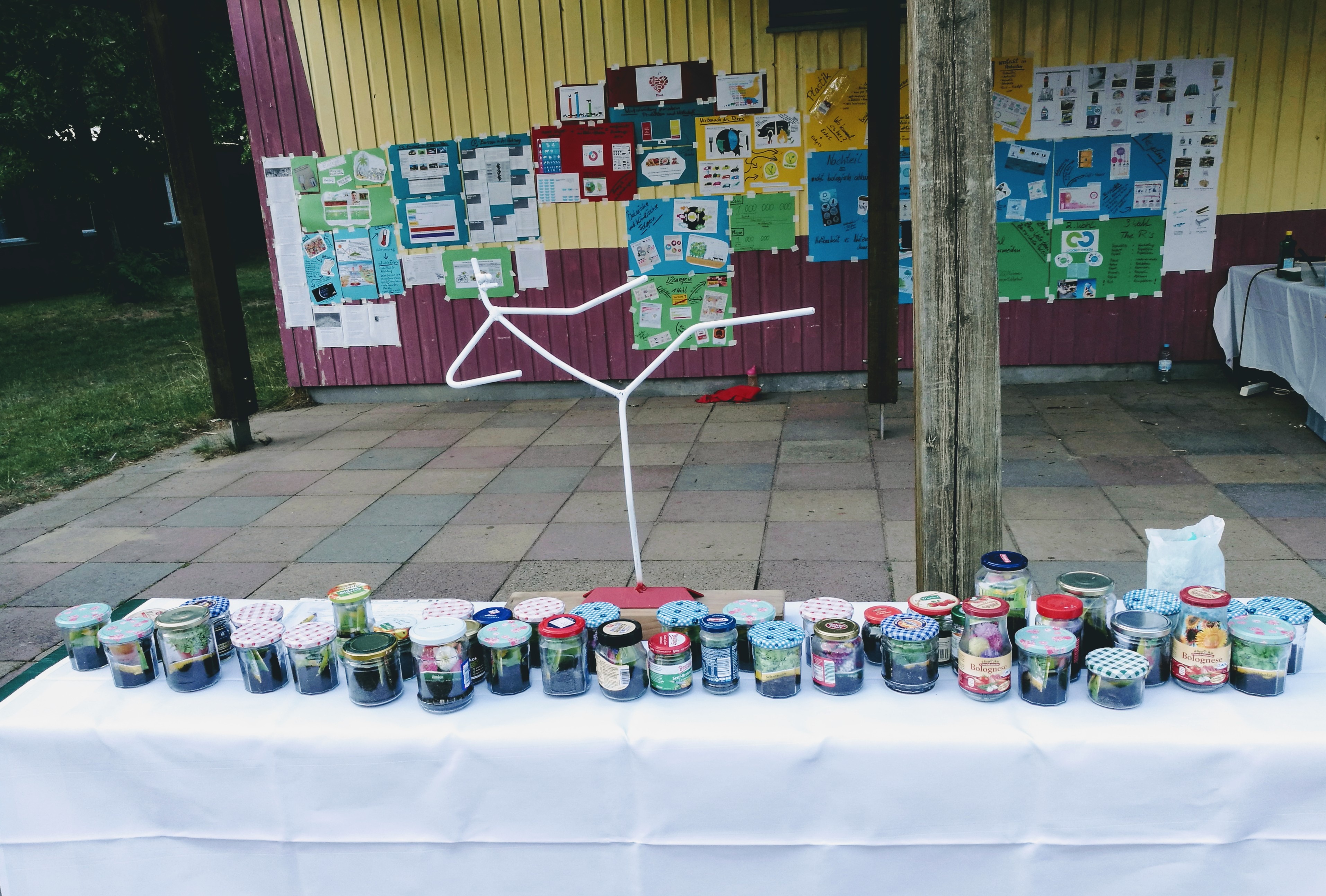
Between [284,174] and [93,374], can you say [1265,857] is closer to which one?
[284,174]

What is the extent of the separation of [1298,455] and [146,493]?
7.54 m

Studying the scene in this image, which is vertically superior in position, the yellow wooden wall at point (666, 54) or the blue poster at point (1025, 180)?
the yellow wooden wall at point (666, 54)

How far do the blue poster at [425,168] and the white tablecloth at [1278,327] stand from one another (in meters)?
6.44

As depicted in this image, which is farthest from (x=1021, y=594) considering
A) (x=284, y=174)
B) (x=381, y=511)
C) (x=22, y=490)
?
(x=284, y=174)

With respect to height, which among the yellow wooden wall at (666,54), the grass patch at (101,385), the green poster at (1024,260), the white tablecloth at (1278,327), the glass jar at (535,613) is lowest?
the grass patch at (101,385)

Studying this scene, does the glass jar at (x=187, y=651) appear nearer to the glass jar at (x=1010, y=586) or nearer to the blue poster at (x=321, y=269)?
the glass jar at (x=1010, y=586)

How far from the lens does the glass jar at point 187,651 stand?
2146 millimetres

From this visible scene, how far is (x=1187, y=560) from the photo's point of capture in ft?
7.81

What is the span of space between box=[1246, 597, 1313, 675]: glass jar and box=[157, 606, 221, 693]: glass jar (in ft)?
7.53

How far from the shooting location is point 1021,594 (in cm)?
221

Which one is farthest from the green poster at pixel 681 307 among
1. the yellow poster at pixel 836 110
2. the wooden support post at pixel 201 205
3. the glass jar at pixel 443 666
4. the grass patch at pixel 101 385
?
the glass jar at pixel 443 666

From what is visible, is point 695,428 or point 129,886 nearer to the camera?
point 129,886

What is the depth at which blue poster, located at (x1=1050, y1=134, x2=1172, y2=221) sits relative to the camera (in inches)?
304

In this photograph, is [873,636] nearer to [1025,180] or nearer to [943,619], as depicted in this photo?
[943,619]
